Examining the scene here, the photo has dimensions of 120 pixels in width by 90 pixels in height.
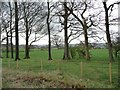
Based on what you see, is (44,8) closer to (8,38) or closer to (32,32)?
(32,32)

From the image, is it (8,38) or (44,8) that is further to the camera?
(8,38)

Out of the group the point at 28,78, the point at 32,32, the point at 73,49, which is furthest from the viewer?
the point at 32,32

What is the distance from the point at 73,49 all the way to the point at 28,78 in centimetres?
3172

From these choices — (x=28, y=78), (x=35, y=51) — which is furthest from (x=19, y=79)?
(x=35, y=51)

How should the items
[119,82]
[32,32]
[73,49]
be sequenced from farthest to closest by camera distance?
[32,32] < [73,49] < [119,82]

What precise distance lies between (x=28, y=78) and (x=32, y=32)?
3508 centimetres

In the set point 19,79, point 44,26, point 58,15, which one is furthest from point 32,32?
point 19,79

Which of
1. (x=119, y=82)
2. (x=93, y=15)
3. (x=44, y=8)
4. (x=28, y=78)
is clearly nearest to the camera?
(x=119, y=82)

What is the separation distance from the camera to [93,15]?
39.2 meters

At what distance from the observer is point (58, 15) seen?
→ 41375mm

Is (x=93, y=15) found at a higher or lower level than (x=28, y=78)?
higher

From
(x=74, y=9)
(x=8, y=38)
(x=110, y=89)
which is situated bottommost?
(x=110, y=89)

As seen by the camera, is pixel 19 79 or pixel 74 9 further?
pixel 74 9

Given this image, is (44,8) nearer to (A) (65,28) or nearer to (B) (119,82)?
(A) (65,28)
